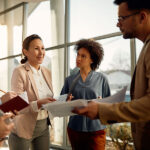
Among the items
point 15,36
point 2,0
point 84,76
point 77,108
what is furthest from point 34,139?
point 2,0

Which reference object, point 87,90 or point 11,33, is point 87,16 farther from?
point 11,33

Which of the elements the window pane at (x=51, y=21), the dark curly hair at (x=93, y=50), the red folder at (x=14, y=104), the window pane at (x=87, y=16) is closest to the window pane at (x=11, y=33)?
the window pane at (x=51, y=21)

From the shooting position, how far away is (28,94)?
196cm

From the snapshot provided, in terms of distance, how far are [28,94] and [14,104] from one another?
0.69 meters

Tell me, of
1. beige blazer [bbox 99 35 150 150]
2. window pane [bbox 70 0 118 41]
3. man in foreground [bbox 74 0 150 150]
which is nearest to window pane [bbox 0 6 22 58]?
window pane [bbox 70 0 118 41]

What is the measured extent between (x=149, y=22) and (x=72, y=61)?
3.04 m

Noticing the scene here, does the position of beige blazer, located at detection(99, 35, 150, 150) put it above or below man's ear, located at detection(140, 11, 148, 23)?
below

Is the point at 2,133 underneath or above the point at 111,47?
underneath

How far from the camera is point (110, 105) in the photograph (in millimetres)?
1166

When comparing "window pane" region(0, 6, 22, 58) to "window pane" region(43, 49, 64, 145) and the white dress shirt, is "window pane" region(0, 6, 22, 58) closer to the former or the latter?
"window pane" region(43, 49, 64, 145)

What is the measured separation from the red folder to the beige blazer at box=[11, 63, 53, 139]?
0.53m

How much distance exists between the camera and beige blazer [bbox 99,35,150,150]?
1.10 meters

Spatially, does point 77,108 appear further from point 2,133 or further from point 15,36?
point 15,36

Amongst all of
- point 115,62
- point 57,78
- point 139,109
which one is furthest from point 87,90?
point 57,78
